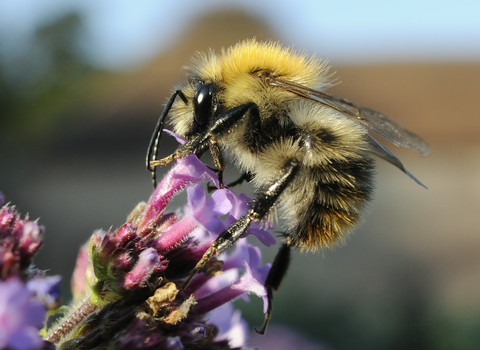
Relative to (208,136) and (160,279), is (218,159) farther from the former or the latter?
(160,279)

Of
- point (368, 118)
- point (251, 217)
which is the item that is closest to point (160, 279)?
point (251, 217)

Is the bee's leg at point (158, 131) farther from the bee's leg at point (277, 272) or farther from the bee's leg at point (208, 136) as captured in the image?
the bee's leg at point (277, 272)

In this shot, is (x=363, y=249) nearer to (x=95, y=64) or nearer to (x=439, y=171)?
(x=439, y=171)

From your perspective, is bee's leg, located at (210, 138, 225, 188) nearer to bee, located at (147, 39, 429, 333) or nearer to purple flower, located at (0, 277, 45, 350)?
bee, located at (147, 39, 429, 333)

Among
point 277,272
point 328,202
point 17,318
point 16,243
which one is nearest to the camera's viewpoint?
point 17,318

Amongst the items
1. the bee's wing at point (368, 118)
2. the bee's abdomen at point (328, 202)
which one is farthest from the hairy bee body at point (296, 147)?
the bee's wing at point (368, 118)

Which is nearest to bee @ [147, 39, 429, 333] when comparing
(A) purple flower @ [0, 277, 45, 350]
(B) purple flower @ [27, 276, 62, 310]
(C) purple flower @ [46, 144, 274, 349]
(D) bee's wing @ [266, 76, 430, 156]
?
(D) bee's wing @ [266, 76, 430, 156]
